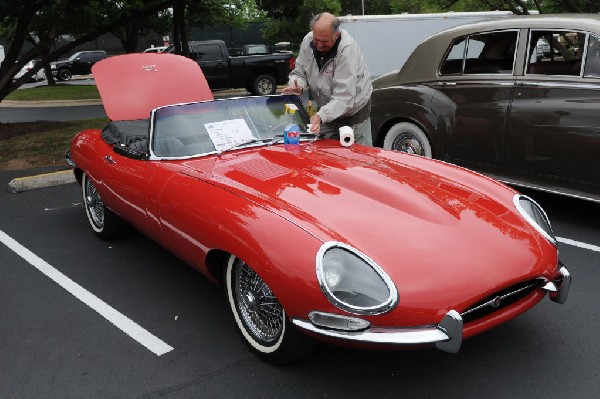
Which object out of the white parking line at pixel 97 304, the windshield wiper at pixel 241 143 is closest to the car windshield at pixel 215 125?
the windshield wiper at pixel 241 143

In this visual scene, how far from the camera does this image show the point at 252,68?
19781mm

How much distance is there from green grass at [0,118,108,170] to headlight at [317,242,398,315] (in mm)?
6638

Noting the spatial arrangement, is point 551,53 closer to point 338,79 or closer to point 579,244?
point 579,244

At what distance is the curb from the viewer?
23.2 ft

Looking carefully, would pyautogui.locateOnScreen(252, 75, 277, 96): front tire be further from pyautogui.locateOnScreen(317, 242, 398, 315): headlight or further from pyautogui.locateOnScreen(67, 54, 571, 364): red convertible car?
Result: pyautogui.locateOnScreen(317, 242, 398, 315): headlight

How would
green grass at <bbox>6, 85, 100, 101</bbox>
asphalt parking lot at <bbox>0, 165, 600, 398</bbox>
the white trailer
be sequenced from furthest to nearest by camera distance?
green grass at <bbox>6, 85, 100, 101</bbox> < the white trailer < asphalt parking lot at <bbox>0, 165, 600, 398</bbox>

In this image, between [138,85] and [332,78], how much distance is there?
1677mm

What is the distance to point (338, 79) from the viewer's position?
15.2ft

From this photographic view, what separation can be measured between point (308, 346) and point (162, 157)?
1.75 metres

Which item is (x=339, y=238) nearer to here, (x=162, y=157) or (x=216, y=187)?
(x=216, y=187)

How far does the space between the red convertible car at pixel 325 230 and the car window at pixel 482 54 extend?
2.05m

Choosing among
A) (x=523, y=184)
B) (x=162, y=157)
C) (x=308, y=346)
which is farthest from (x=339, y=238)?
(x=523, y=184)

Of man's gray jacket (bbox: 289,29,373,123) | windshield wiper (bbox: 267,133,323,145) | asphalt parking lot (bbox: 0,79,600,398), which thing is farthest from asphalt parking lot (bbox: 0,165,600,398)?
man's gray jacket (bbox: 289,29,373,123)

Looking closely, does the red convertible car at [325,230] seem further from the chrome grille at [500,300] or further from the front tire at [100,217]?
the front tire at [100,217]
